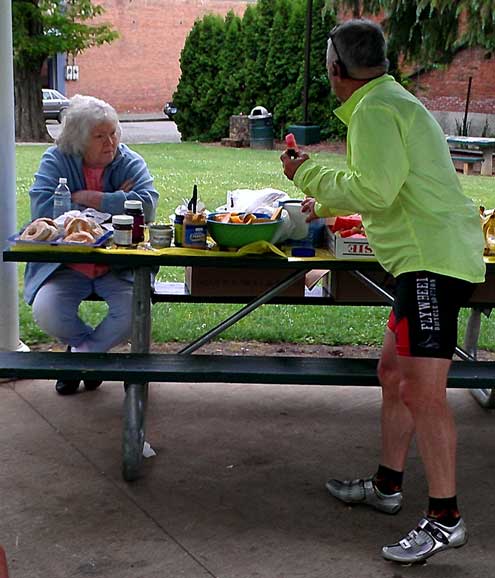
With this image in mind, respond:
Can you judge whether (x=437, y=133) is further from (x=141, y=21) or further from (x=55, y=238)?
(x=141, y=21)

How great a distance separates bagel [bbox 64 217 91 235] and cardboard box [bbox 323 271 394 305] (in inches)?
46.3

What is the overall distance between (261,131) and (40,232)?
16197mm

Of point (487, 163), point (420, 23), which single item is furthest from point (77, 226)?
point (487, 163)

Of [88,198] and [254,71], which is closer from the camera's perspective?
[88,198]

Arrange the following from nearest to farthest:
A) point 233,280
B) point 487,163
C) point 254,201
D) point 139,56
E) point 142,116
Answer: point 254,201 < point 233,280 < point 487,163 < point 142,116 < point 139,56

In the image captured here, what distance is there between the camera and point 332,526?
11.2 feet

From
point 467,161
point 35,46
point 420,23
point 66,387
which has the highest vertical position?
point 420,23

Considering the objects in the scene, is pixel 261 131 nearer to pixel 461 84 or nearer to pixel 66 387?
pixel 461 84

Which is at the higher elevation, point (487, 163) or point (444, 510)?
point (444, 510)

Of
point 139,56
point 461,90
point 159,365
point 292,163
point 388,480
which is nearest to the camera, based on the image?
point 292,163

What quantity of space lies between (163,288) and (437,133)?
1.90 meters

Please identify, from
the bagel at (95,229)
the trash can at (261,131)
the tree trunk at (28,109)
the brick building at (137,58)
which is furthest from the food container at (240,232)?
the brick building at (137,58)

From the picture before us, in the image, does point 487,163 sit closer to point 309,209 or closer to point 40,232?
point 309,209

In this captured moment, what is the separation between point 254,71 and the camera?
68.9 ft
